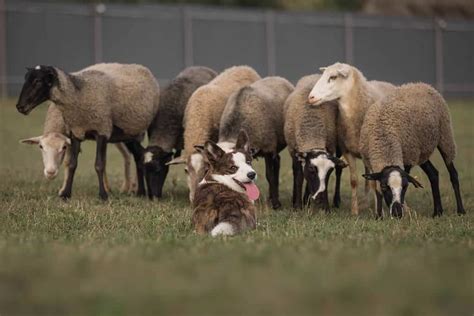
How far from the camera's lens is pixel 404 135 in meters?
10.8

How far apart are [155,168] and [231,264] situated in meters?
7.49

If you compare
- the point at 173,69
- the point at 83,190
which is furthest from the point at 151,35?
the point at 83,190

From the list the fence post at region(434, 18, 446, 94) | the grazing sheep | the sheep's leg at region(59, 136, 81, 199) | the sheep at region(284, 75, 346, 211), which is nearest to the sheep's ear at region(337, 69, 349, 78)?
the sheep at region(284, 75, 346, 211)

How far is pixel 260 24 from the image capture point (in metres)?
31.4

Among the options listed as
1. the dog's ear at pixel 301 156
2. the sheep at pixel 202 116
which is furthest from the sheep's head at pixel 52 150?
the dog's ear at pixel 301 156

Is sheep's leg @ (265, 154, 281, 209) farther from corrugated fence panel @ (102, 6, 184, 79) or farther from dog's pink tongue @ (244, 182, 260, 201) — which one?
Result: corrugated fence panel @ (102, 6, 184, 79)

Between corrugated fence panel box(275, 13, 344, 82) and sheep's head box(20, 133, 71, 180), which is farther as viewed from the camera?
corrugated fence panel box(275, 13, 344, 82)

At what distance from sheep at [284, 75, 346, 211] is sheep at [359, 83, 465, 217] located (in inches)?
22.9

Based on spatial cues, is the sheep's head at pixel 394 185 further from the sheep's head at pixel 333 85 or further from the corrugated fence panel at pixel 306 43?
the corrugated fence panel at pixel 306 43

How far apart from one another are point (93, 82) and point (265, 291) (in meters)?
8.49

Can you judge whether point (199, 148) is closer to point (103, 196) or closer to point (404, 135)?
point (103, 196)

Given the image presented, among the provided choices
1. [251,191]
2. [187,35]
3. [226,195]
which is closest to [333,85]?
[251,191]

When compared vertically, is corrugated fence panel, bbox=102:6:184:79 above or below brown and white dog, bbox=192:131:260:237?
above

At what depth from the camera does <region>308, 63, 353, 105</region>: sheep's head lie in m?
11.9
